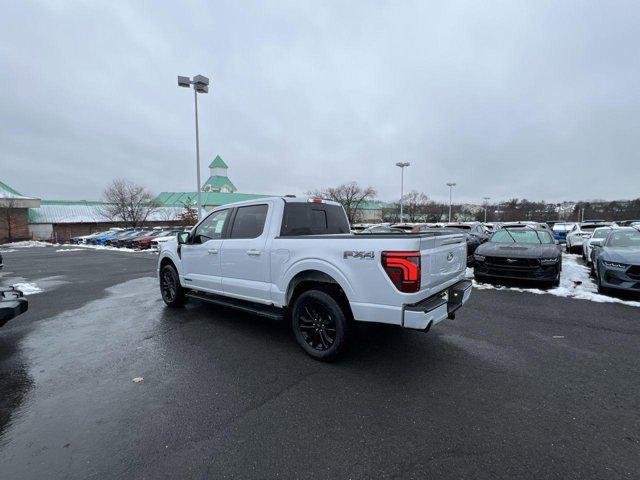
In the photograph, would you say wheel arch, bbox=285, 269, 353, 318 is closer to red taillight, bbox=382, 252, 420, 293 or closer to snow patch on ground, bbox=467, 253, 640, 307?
red taillight, bbox=382, 252, 420, 293

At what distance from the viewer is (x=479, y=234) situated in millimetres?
14023

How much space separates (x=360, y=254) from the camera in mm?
3445

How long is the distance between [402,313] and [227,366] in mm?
2233

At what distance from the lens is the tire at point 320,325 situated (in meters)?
3.69

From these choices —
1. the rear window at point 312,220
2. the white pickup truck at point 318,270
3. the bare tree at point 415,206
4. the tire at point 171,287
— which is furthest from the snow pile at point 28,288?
the bare tree at point 415,206

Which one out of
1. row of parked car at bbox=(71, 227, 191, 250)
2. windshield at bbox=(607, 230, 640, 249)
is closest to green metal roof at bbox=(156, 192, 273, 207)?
row of parked car at bbox=(71, 227, 191, 250)

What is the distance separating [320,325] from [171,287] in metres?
4.12

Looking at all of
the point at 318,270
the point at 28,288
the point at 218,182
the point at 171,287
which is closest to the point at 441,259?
the point at 318,270

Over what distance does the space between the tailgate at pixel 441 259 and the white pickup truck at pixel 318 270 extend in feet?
0.04

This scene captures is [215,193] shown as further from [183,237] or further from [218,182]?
[183,237]

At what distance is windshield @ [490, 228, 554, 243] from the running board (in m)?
7.84

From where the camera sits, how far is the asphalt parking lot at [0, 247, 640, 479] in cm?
231

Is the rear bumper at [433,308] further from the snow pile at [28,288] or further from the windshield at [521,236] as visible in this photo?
the snow pile at [28,288]

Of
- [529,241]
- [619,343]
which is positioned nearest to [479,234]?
[529,241]
